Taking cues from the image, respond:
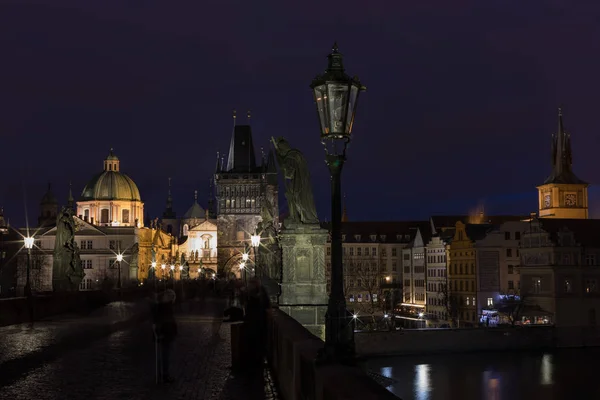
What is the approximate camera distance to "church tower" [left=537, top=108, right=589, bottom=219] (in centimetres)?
14300

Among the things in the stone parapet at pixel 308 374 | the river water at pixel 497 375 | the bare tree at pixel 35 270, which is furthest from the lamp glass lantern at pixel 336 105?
the bare tree at pixel 35 270

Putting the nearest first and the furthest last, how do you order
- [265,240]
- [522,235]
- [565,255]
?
1. [265,240]
2. [565,255]
3. [522,235]

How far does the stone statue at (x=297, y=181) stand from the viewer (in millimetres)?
23703

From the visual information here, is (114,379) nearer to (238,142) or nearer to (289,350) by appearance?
(289,350)

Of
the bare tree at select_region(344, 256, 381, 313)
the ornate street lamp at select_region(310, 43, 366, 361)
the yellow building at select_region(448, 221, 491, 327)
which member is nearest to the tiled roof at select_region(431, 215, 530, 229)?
the bare tree at select_region(344, 256, 381, 313)

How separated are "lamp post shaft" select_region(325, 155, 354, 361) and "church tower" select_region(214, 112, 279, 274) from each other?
131291 millimetres

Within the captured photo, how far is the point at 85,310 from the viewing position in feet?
110

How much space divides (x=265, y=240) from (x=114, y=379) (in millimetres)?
23454

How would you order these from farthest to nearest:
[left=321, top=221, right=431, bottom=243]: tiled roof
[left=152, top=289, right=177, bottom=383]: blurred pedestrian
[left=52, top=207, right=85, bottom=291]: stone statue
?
[left=321, top=221, right=431, bottom=243]: tiled roof < [left=52, top=207, right=85, bottom=291]: stone statue < [left=152, top=289, right=177, bottom=383]: blurred pedestrian

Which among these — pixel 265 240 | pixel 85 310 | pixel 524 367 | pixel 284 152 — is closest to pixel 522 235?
pixel 524 367

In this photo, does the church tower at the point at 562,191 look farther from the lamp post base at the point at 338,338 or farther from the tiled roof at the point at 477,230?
the lamp post base at the point at 338,338

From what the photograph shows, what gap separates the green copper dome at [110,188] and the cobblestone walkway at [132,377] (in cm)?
13471

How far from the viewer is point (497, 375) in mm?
65188

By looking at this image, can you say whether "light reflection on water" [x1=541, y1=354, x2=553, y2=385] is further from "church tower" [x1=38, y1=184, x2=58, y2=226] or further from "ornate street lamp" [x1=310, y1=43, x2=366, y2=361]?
"church tower" [x1=38, y1=184, x2=58, y2=226]
